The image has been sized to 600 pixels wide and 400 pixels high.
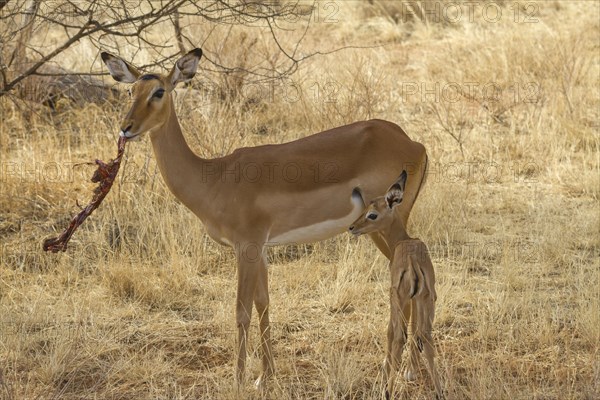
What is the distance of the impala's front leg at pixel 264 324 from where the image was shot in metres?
5.54

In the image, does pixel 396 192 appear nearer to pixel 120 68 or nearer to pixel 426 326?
pixel 426 326

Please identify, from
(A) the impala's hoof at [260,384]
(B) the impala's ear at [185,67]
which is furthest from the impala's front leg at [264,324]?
(B) the impala's ear at [185,67]

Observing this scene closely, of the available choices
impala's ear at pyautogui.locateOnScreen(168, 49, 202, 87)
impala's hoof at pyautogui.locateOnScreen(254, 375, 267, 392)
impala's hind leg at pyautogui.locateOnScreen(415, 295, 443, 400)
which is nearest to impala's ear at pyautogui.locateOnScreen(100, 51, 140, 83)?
impala's ear at pyautogui.locateOnScreen(168, 49, 202, 87)

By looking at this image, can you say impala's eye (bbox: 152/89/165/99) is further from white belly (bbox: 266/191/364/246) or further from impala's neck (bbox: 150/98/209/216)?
white belly (bbox: 266/191/364/246)

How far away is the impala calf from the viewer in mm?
4922

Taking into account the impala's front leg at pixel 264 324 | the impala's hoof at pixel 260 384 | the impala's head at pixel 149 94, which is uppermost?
the impala's head at pixel 149 94

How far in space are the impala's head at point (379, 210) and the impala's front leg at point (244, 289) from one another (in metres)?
0.57

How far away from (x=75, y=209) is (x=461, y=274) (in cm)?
340

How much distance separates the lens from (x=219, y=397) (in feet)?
16.4

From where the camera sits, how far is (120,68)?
18.9 ft

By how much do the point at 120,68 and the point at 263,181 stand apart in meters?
1.12

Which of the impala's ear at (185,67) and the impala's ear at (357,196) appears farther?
the impala's ear at (185,67)

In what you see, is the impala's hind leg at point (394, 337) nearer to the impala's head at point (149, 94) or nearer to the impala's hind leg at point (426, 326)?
the impala's hind leg at point (426, 326)

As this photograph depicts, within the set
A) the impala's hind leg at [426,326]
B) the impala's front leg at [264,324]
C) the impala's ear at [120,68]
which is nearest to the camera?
the impala's hind leg at [426,326]
